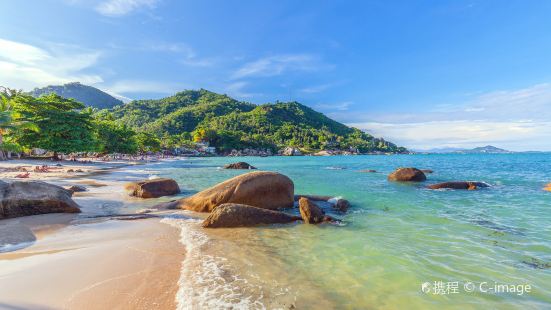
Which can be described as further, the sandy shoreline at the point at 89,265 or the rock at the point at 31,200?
the rock at the point at 31,200

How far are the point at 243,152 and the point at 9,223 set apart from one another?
141 meters

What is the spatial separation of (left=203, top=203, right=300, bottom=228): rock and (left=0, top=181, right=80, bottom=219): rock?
5.80 meters

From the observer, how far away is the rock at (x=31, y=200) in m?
9.77

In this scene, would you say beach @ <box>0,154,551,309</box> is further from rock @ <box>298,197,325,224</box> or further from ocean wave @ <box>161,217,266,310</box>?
rock @ <box>298,197,325,224</box>

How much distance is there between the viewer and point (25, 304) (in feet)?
14.1

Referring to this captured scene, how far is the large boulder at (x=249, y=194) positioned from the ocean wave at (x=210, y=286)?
4797 mm

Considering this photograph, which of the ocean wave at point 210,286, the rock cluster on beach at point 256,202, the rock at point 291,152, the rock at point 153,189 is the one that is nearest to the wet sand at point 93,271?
the ocean wave at point 210,286

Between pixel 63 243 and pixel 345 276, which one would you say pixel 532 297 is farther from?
pixel 63 243

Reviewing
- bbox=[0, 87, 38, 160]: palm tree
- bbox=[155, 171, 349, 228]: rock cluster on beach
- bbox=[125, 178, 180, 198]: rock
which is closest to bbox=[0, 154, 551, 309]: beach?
bbox=[155, 171, 349, 228]: rock cluster on beach

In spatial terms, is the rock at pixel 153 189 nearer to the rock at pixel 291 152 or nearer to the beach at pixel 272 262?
the beach at pixel 272 262

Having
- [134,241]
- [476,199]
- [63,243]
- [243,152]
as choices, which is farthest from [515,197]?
[243,152]

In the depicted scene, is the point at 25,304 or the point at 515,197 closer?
the point at 25,304

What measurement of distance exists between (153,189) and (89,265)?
10.8 meters

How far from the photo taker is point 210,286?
5.27 metres
